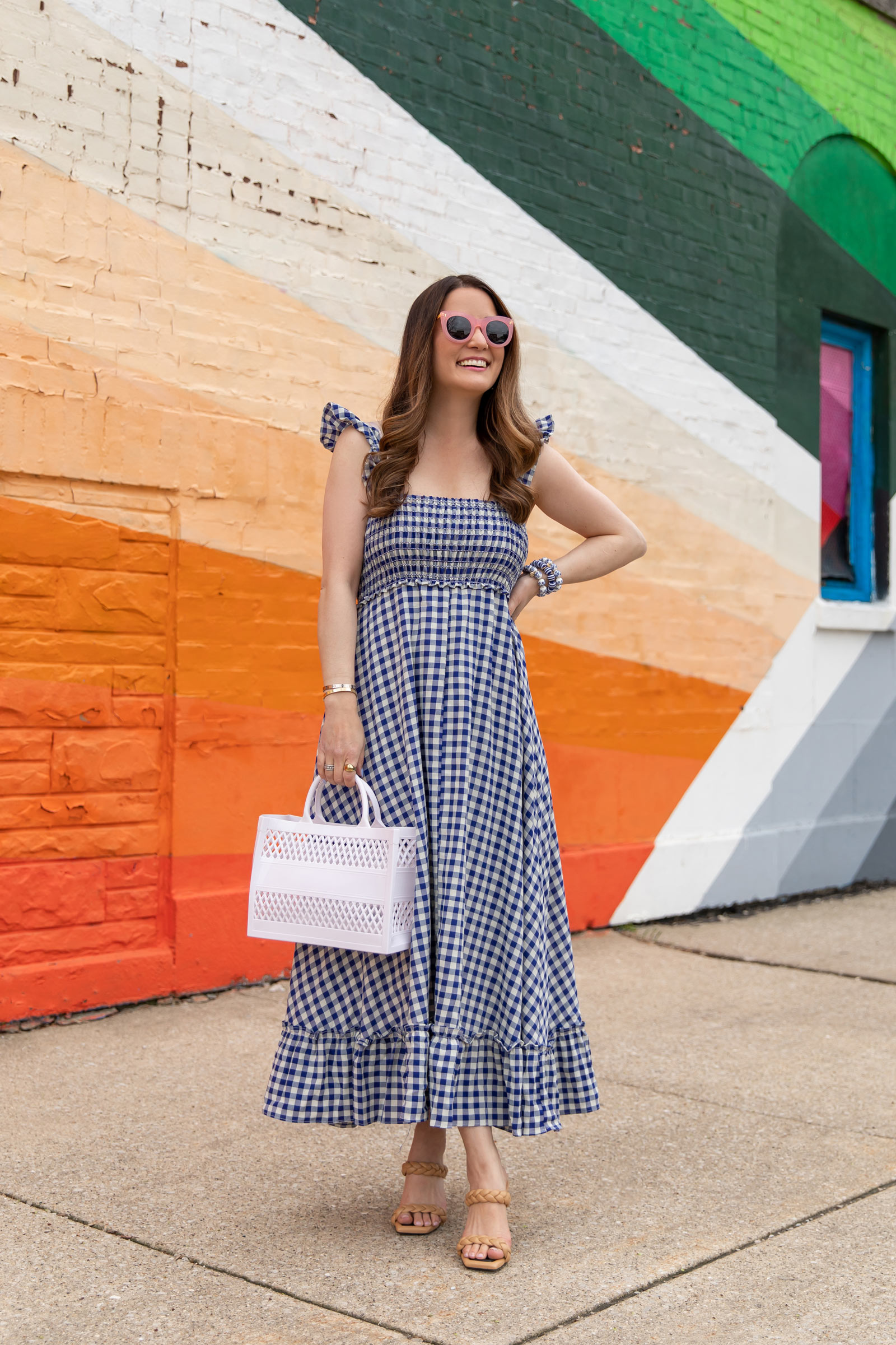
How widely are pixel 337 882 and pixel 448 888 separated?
0.83ft

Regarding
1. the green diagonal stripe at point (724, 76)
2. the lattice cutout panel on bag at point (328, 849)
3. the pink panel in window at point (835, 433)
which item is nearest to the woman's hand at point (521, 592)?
the lattice cutout panel on bag at point (328, 849)

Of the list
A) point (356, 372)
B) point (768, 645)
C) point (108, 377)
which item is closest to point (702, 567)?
point (768, 645)

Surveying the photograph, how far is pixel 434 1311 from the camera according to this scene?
8.66 feet

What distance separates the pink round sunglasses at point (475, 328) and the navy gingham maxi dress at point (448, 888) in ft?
0.93

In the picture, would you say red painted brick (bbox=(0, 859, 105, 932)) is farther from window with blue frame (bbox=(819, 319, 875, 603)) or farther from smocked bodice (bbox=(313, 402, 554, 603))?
window with blue frame (bbox=(819, 319, 875, 603))

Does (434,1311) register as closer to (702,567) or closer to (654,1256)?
(654,1256)

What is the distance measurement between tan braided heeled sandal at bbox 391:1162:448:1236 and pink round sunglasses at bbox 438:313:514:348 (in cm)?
181

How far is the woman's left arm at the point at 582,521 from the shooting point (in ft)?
10.8

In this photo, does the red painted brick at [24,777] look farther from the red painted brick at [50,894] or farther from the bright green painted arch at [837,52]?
the bright green painted arch at [837,52]

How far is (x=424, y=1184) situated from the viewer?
3.08 meters

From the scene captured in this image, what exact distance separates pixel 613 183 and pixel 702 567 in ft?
6.42

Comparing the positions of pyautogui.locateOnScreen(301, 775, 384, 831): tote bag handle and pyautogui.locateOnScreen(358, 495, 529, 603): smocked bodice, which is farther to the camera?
pyautogui.locateOnScreen(358, 495, 529, 603): smocked bodice

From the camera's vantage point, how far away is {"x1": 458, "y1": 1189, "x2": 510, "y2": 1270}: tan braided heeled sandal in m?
2.85

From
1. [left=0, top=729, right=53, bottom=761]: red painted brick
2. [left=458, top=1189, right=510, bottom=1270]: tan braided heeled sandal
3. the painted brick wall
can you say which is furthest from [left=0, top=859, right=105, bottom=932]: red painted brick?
[left=458, top=1189, right=510, bottom=1270]: tan braided heeled sandal
